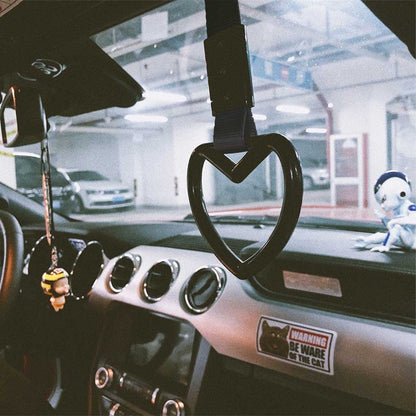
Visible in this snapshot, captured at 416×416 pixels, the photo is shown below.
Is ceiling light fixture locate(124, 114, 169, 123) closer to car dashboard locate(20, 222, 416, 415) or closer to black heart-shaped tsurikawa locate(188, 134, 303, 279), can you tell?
car dashboard locate(20, 222, 416, 415)

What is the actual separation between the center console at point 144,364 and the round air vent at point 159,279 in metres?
0.11

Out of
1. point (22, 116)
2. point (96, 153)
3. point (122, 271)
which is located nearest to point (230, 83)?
point (22, 116)

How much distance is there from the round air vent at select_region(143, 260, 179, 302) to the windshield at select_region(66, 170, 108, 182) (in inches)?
351

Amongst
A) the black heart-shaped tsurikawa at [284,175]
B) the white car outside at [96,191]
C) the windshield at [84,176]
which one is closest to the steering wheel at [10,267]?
the black heart-shaped tsurikawa at [284,175]

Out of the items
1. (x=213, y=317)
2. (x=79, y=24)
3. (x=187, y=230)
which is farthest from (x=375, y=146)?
(x=79, y=24)

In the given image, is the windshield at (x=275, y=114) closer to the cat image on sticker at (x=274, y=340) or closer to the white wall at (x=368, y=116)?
the white wall at (x=368, y=116)

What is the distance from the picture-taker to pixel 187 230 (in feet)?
7.54

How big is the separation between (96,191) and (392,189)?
9624 millimetres

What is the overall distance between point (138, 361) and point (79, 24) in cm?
146

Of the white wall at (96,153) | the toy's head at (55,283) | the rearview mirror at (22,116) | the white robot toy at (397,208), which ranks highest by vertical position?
the white wall at (96,153)

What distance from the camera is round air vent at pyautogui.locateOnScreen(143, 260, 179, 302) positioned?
1790 millimetres

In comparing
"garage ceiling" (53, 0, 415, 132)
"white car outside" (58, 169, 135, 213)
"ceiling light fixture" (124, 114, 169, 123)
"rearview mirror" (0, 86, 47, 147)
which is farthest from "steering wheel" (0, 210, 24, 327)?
"ceiling light fixture" (124, 114, 169, 123)

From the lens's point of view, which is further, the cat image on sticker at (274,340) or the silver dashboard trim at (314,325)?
the cat image on sticker at (274,340)

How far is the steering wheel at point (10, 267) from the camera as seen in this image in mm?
1237
